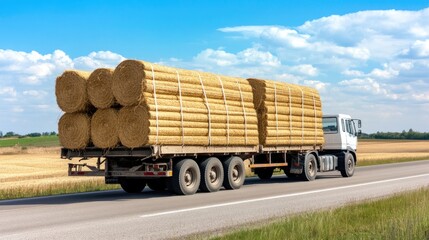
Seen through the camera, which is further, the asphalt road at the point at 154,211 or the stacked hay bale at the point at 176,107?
the stacked hay bale at the point at 176,107

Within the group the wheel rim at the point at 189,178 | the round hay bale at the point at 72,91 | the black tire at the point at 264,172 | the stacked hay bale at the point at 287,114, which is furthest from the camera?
the black tire at the point at 264,172

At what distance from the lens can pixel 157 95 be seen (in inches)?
613

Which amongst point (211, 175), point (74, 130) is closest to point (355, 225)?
point (211, 175)

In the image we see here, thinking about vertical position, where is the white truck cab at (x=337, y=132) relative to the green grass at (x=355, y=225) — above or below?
above

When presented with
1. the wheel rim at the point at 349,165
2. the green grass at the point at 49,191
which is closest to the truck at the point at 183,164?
the green grass at the point at 49,191

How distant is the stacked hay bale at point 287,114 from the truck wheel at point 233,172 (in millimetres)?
1735

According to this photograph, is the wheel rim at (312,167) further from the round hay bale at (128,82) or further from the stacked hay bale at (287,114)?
the round hay bale at (128,82)

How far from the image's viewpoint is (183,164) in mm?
16250

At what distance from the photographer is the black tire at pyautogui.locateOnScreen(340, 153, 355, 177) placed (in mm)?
24531

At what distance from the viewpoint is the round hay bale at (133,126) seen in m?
15.2

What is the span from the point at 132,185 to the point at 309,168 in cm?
738

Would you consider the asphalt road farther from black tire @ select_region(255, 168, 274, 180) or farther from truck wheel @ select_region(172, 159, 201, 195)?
black tire @ select_region(255, 168, 274, 180)

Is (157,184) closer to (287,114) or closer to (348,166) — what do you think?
(287,114)

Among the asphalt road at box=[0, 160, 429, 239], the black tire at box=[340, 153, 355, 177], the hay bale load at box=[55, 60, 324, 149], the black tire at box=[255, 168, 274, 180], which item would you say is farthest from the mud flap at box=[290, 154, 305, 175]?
the asphalt road at box=[0, 160, 429, 239]
